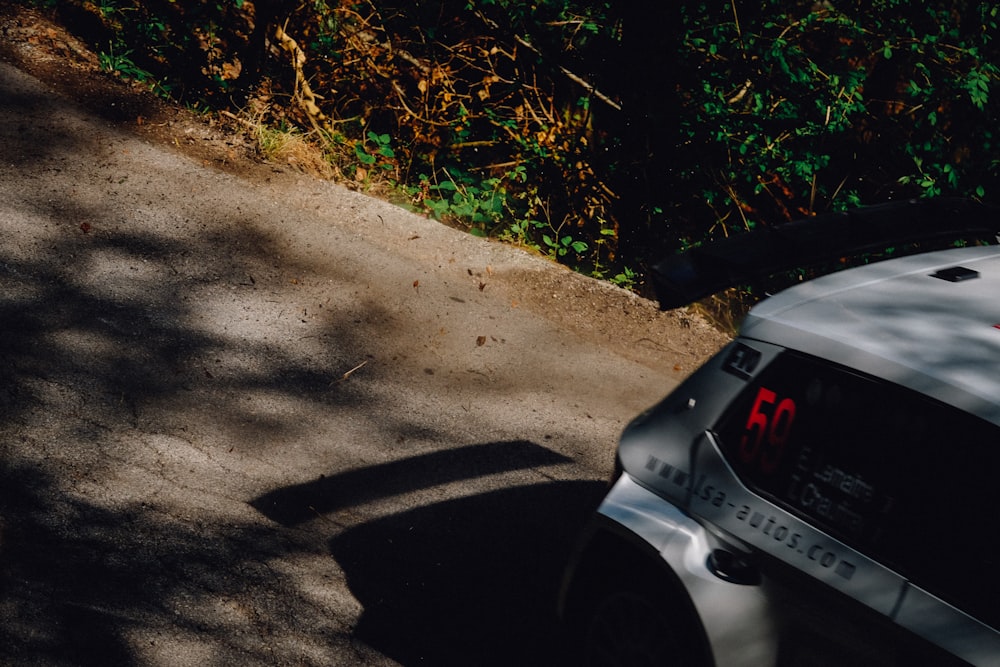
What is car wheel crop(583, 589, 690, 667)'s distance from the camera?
3.27 m

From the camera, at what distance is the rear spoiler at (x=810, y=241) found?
3.17m

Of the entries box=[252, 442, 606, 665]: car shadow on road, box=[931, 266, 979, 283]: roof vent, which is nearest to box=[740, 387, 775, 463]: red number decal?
box=[931, 266, 979, 283]: roof vent

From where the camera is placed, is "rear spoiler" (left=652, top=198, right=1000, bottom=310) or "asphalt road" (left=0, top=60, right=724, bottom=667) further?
"asphalt road" (left=0, top=60, right=724, bottom=667)

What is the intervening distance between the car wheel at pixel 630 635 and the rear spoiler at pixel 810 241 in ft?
3.91

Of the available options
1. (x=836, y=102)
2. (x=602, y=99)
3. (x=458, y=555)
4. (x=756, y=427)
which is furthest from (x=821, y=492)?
(x=602, y=99)

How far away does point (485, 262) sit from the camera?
7.67 metres

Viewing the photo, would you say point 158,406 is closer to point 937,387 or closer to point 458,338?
point 458,338

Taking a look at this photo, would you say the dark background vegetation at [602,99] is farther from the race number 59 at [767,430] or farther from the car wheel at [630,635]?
the car wheel at [630,635]

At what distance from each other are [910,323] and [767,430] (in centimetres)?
61

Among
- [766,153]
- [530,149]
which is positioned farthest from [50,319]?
[766,153]

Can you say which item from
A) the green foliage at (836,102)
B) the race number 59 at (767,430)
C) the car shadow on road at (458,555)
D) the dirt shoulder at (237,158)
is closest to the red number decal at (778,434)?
the race number 59 at (767,430)

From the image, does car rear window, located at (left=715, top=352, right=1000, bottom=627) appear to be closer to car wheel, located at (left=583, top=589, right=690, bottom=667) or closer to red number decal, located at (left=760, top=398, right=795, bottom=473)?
red number decal, located at (left=760, top=398, right=795, bottom=473)

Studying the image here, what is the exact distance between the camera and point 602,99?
821 centimetres

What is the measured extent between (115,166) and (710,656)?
20.9ft
